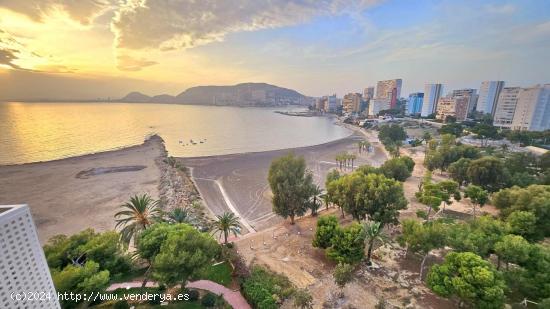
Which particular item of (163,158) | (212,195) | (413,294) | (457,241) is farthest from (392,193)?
(163,158)

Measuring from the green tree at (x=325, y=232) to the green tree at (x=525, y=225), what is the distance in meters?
15.7

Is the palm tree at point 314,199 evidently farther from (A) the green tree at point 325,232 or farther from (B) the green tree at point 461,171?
(B) the green tree at point 461,171

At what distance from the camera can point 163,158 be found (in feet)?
218

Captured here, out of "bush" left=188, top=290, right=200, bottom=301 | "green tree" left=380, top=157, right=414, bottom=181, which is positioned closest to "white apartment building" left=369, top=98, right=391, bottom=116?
"green tree" left=380, top=157, right=414, bottom=181

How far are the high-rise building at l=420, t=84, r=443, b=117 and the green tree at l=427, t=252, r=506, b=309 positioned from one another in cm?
18036

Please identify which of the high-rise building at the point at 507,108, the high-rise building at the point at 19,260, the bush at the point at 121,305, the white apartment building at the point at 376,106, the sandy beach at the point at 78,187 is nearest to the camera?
the high-rise building at the point at 19,260

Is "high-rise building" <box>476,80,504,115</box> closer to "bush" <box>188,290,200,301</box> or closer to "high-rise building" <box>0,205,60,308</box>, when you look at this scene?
"bush" <box>188,290,200,301</box>

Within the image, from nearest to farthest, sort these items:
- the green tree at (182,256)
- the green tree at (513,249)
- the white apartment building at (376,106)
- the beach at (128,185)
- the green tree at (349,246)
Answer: the green tree at (182,256) → the green tree at (513,249) → the green tree at (349,246) → the beach at (128,185) → the white apartment building at (376,106)

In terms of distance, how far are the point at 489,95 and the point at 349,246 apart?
18532cm

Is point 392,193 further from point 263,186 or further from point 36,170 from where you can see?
point 36,170

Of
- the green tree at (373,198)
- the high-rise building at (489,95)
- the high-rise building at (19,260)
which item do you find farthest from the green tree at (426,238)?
the high-rise building at (489,95)

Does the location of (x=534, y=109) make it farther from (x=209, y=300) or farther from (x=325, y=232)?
(x=209, y=300)

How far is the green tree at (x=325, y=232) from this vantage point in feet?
73.5

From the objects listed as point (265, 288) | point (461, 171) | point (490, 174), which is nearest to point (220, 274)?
point (265, 288)
